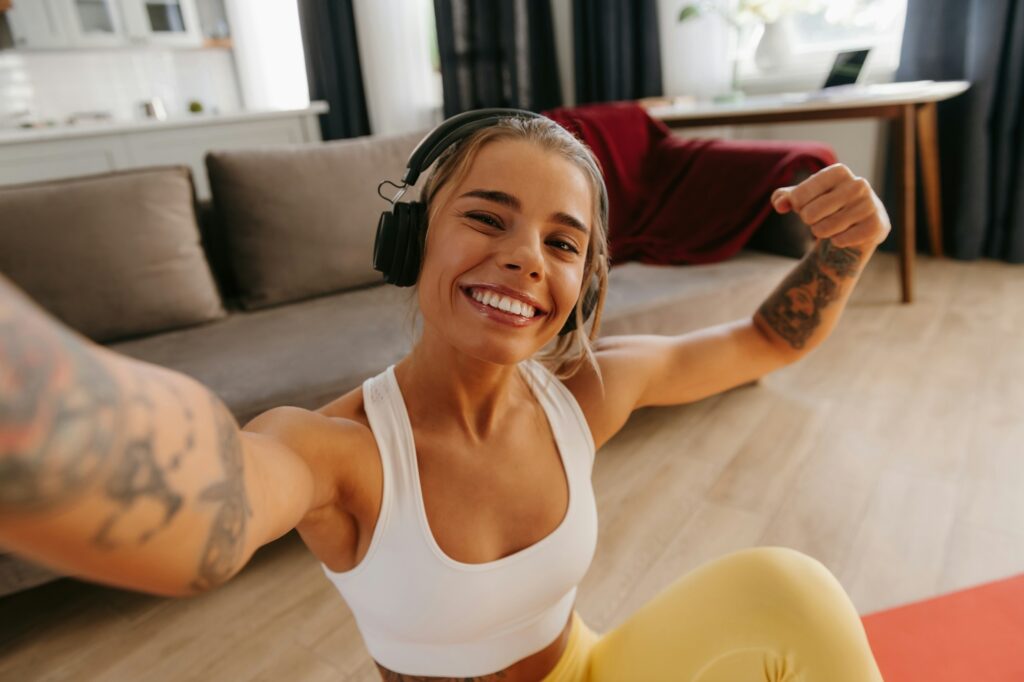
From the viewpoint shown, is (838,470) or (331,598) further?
(838,470)

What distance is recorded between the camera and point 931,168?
3158 mm

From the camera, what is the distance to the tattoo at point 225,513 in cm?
36

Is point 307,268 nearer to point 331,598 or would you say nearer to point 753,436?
point 331,598

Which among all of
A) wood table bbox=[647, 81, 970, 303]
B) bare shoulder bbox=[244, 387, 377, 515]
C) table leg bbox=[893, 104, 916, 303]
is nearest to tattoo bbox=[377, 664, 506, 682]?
bare shoulder bbox=[244, 387, 377, 515]

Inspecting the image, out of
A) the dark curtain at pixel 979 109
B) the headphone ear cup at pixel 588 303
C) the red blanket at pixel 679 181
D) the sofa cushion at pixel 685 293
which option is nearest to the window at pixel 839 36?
the dark curtain at pixel 979 109

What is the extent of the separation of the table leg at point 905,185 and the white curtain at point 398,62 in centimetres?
277

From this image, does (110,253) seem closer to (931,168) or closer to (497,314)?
(497,314)

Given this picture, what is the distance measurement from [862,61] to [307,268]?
2.62m

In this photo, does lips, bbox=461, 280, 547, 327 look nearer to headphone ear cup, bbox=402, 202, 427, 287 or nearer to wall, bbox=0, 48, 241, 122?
headphone ear cup, bbox=402, 202, 427, 287

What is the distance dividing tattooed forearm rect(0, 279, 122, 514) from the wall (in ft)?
17.4

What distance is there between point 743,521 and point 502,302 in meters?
1.23

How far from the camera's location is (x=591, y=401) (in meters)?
0.89

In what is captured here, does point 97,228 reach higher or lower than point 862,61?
lower

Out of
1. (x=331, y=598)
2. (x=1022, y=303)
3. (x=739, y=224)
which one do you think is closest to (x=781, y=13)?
(x=739, y=224)
